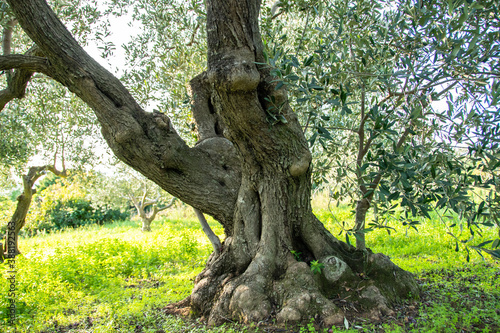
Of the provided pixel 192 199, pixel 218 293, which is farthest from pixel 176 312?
pixel 192 199

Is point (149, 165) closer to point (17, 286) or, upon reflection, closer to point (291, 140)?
point (291, 140)

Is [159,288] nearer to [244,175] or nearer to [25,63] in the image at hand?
[244,175]

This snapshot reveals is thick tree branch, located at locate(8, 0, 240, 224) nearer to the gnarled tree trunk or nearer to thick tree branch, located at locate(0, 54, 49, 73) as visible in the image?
the gnarled tree trunk

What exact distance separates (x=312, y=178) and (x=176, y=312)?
232 cm

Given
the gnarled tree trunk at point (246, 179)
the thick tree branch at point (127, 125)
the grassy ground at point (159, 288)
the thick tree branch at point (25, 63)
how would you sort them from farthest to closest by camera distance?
the thick tree branch at point (25, 63) < the thick tree branch at point (127, 125) < the grassy ground at point (159, 288) < the gnarled tree trunk at point (246, 179)

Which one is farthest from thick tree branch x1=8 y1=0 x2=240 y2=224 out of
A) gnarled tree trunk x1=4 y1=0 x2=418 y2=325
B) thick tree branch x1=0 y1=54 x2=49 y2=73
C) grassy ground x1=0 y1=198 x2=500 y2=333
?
grassy ground x1=0 y1=198 x2=500 y2=333

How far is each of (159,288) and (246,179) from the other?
254 cm

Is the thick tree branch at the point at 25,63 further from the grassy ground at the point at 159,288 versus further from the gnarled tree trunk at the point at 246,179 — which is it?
the grassy ground at the point at 159,288

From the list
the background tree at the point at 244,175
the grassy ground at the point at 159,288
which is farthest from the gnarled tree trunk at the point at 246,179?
the grassy ground at the point at 159,288

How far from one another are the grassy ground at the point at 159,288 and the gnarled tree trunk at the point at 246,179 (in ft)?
1.05

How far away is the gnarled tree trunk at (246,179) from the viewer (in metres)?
3.13

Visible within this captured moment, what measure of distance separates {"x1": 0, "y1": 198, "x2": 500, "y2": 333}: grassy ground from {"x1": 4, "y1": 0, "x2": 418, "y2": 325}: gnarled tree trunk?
0.32 m

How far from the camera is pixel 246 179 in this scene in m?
4.01

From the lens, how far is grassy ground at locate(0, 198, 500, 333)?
3236 millimetres
